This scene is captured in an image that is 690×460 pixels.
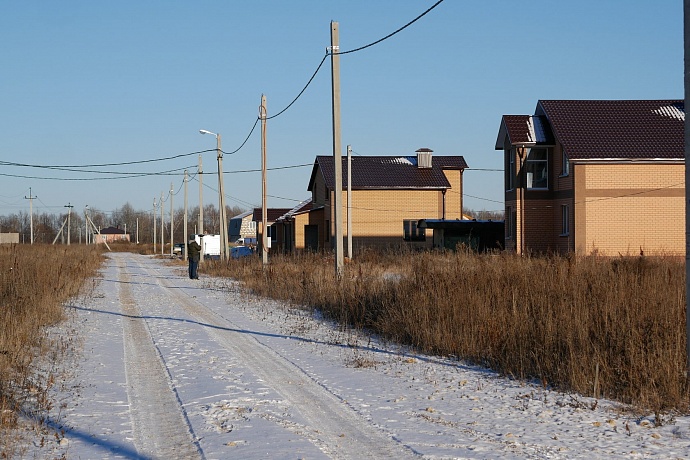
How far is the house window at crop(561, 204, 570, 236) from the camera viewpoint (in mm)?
36562

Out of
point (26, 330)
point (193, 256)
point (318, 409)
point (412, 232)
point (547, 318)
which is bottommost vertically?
point (318, 409)

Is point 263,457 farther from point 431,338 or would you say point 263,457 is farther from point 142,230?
point 142,230

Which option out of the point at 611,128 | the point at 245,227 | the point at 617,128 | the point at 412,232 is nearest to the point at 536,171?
the point at 611,128

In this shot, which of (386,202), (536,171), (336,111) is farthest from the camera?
(386,202)

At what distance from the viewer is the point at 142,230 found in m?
179

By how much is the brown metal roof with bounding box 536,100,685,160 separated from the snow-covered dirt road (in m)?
26.0

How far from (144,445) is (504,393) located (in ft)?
12.8

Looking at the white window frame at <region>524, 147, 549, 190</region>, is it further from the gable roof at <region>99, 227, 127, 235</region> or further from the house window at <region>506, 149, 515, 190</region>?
the gable roof at <region>99, 227, 127, 235</region>

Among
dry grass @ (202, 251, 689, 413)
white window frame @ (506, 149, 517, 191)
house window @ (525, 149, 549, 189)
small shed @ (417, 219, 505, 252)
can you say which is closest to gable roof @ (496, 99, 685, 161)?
white window frame @ (506, 149, 517, 191)

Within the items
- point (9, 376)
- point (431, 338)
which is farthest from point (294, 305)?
point (9, 376)

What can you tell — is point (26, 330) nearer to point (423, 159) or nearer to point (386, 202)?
point (386, 202)

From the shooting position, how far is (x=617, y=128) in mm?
37281

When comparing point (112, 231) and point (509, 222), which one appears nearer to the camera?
point (509, 222)

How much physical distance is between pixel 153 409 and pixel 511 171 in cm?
3376
